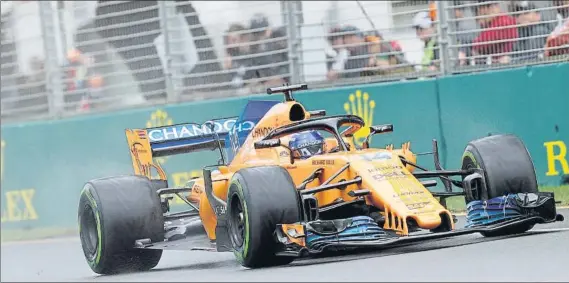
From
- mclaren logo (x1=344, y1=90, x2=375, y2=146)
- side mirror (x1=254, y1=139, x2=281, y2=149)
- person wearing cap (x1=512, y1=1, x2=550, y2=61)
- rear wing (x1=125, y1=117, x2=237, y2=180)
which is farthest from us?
mclaren logo (x1=344, y1=90, x2=375, y2=146)

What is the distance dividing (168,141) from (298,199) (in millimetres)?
2777

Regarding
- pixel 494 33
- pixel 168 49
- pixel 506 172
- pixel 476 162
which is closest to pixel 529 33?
pixel 494 33

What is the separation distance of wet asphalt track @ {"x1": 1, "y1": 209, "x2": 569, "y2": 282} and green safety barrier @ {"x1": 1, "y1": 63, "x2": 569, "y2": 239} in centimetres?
248

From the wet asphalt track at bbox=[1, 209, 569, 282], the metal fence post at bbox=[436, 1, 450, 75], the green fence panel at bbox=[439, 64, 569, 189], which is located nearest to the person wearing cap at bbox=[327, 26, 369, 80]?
the metal fence post at bbox=[436, 1, 450, 75]

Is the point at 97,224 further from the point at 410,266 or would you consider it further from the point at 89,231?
the point at 410,266

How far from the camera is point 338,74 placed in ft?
51.8

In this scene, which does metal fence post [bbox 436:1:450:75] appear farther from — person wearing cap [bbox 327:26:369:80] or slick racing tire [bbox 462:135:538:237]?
slick racing tire [bbox 462:135:538:237]

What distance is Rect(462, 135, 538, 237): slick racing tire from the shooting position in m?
10.3

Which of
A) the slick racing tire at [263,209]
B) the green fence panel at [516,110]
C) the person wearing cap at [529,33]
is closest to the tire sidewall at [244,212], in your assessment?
the slick racing tire at [263,209]

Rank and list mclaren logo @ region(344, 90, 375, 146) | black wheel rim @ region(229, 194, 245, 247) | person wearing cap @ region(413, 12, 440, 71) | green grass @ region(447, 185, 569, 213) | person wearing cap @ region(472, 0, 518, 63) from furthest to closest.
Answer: mclaren logo @ region(344, 90, 375, 146) < person wearing cap @ region(413, 12, 440, 71) < person wearing cap @ region(472, 0, 518, 63) < green grass @ region(447, 185, 569, 213) < black wheel rim @ region(229, 194, 245, 247)

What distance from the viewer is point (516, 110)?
14141 mm

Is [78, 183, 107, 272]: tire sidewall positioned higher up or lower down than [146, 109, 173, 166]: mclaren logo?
lower down

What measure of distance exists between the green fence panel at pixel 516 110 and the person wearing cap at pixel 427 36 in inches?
19.8

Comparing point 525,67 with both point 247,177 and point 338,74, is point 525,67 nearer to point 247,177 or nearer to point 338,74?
point 338,74
